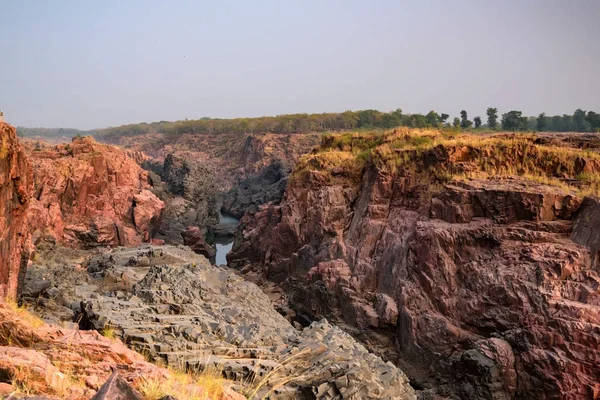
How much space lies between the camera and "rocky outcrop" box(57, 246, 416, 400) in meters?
7.06

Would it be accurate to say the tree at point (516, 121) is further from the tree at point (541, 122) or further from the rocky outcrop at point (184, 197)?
the rocky outcrop at point (184, 197)

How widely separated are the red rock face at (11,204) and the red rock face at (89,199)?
10.6 metres

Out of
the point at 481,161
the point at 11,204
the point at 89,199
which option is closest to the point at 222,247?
the point at 89,199

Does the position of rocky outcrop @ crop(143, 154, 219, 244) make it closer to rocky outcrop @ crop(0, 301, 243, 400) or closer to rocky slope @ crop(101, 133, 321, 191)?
rocky slope @ crop(101, 133, 321, 191)

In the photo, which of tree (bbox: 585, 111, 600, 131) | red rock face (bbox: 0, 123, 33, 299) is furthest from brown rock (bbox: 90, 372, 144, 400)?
A: tree (bbox: 585, 111, 600, 131)

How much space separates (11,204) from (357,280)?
10606 millimetres

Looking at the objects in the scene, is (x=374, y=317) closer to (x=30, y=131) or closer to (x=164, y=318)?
(x=164, y=318)

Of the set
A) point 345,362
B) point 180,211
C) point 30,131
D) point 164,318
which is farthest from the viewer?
point 30,131

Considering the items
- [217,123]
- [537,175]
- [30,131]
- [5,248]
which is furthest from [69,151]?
[30,131]

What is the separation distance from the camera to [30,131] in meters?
89.4

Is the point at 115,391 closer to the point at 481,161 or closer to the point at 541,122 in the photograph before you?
the point at 481,161

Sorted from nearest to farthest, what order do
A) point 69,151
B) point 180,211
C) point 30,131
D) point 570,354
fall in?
point 570,354, point 69,151, point 180,211, point 30,131

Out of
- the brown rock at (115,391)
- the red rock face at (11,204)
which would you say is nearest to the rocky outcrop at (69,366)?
the brown rock at (115,391)

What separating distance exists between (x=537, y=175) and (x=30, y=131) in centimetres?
9590
